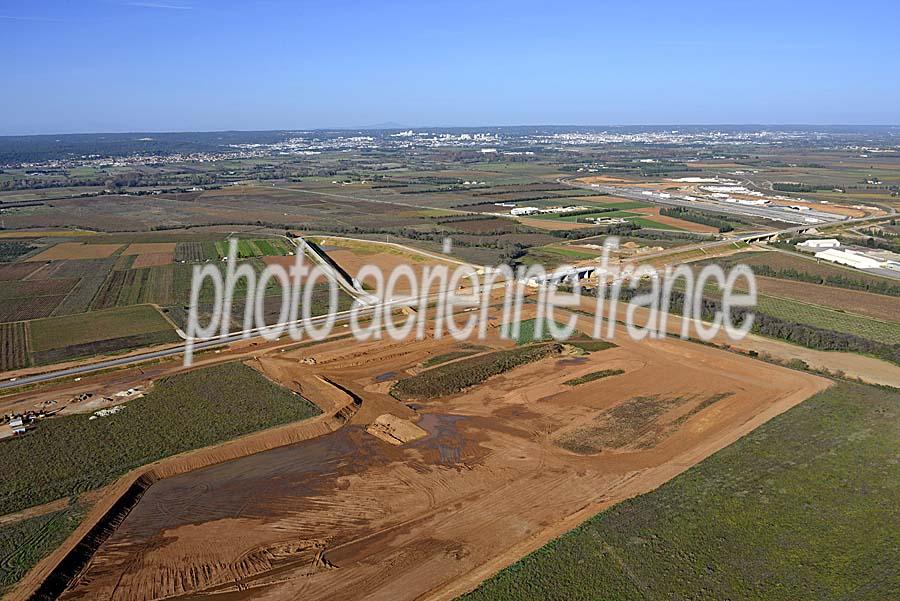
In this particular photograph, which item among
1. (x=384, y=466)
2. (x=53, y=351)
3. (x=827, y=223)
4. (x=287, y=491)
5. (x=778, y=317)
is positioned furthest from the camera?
(x=827, y=223)

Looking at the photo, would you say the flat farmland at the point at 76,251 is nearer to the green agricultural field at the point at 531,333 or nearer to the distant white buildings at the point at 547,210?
the green agricultural field at the point at 531,333

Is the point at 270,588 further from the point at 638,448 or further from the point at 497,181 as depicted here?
the point at 497,181

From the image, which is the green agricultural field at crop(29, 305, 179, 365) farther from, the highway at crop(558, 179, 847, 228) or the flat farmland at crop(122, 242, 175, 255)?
the highway at crop(558, 179, 847, 228)

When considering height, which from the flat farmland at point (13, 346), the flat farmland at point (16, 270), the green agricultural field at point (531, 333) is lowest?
the green agricultural field at point (531, 333)

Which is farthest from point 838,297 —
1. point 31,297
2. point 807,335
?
point 31,297

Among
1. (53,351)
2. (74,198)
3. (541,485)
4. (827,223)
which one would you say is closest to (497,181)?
(827,223)

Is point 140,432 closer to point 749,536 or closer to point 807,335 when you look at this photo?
A: point 749,536

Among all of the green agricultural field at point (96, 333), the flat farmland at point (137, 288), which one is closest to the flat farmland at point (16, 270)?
the flat farmland at point (137, 288)
